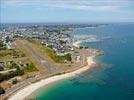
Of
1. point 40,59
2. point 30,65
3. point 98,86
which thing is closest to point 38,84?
point 98,86

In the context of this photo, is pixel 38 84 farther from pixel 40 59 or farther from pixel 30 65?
pixel 40 59

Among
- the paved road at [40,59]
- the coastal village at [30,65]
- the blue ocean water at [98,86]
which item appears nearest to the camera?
the blue ocean water at [98,86]

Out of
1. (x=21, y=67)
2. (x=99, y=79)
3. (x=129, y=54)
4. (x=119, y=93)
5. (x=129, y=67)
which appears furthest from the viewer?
(x=129, y=54)

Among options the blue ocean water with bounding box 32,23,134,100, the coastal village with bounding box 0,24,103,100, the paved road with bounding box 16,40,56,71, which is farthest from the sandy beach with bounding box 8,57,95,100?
the paved road with bounding box 16,40,56,71

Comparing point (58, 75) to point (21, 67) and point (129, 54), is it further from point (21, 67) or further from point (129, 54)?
point (129, 54)

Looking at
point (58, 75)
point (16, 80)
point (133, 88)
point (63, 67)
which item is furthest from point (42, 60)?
point (133, 88)

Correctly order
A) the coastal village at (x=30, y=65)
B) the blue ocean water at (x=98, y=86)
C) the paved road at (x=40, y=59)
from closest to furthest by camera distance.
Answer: the blue ocean water at (x=98, y=86) → the coastal village at (x=30, y=65) → the paved road at (x=40, y=59)

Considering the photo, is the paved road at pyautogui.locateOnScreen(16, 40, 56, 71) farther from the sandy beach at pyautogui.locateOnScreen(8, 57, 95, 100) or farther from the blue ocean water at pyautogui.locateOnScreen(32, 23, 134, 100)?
the blue ocean water at pyautogui.locateOnScreen(32, 23, 134, 100)

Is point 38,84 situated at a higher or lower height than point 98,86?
higher

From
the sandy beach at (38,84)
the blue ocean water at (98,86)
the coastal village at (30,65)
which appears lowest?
the blue ocean water at (98,86)

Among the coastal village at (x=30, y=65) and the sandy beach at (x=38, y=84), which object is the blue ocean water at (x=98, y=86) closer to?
the sandy beach at (x=38, y=84)

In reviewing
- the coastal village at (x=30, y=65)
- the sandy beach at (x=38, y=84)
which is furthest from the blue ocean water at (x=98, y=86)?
the coastal village at (x=30, y=65)
